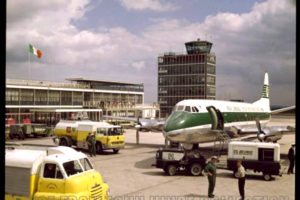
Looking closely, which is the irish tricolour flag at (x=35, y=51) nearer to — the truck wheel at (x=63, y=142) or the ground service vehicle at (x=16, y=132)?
the ground service vehicle at (x=16, y=132)

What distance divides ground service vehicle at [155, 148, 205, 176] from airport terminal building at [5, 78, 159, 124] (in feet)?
60.2

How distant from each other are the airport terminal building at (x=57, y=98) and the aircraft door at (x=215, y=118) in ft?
42.6

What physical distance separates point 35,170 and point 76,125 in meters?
19.2

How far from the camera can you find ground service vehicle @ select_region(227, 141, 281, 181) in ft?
59.0

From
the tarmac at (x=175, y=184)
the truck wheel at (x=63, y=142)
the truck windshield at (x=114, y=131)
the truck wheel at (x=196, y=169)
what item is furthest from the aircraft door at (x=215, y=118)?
the truck wheel at (x=63, y=142)

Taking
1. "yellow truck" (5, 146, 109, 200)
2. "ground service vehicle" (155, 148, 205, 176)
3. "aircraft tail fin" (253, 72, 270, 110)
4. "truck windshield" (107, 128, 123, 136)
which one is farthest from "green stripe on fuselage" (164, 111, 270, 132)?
"aircraft tail fin" (253, 72, 270, 110)

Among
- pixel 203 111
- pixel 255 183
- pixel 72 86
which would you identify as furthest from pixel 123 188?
pixel 72 86

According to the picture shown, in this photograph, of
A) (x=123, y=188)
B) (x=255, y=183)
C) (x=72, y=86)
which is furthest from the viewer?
(x=72, y=86)

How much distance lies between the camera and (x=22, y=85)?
5012 cm

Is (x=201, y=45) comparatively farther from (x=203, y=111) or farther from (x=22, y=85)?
(x=203, y=111)

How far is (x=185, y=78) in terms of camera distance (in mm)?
105188

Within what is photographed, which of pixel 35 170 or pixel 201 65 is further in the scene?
pixel 201 65

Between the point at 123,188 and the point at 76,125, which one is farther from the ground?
the point at 76,125

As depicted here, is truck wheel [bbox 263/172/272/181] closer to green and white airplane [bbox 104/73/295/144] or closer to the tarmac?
the tarmac
